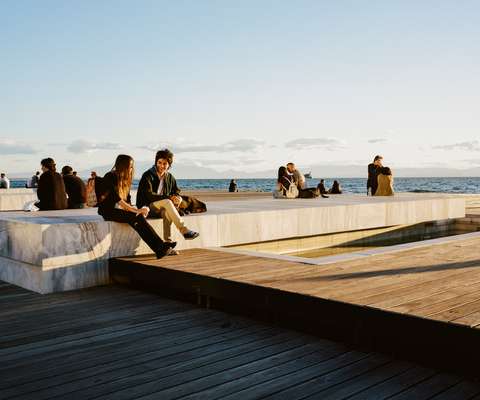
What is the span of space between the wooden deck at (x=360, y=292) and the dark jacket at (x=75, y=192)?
4595mm

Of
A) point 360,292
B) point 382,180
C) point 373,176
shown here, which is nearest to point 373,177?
point 373,176

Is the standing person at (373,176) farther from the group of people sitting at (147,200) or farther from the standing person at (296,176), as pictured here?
the group of people sitting at (147,200)

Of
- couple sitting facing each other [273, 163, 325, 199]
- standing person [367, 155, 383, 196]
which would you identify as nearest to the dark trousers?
couple sitting facing each other [273, 163, 325, 199]

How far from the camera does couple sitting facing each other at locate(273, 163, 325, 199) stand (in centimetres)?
1477

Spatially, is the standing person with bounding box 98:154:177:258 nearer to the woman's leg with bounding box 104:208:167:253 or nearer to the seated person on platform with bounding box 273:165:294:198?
the woman's leg with bounding box 104:208:167:253

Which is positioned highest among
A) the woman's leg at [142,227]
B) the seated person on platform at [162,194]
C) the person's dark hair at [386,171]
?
the person's dark hair at [386,171]

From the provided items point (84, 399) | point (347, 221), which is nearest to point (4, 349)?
point (84, 399)

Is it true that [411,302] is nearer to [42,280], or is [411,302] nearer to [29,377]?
[29,377]

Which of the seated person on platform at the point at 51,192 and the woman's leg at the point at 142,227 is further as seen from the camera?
the seated person on platform at the point at 51,192

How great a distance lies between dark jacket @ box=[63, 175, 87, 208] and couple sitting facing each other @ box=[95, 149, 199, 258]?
3996 millimetres

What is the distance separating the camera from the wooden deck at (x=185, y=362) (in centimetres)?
342

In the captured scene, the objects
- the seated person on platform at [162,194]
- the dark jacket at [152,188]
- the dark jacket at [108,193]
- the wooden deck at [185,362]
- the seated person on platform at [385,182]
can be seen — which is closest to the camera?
the wooden deck at [185,362]

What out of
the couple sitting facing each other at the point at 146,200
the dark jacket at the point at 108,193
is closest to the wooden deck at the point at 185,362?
the couple sitting facing each other at the point at 146,200

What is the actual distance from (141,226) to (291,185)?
8.38 m
